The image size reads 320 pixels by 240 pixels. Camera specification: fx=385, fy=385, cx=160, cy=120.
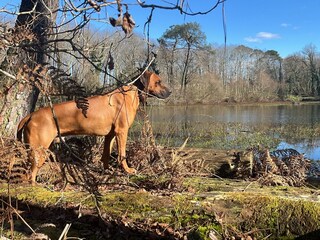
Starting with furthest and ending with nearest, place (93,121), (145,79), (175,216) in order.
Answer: (93,121), (145,79), (175,216)

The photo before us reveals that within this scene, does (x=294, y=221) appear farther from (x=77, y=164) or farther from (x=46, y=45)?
(x=46, y=45)

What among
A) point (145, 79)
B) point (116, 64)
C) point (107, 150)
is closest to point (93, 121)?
point (107, 150)

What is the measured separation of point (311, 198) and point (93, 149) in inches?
141

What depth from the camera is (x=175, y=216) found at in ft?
9.20

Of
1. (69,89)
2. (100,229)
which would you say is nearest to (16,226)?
(100,229)

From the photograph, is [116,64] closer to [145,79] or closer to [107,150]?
[145,79]

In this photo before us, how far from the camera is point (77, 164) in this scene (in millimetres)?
1536

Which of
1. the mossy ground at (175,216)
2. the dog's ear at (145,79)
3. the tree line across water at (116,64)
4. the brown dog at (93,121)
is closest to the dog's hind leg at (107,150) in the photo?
the brown dog at (93,121)

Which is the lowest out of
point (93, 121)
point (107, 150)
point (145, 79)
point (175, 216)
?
point (175, 216)

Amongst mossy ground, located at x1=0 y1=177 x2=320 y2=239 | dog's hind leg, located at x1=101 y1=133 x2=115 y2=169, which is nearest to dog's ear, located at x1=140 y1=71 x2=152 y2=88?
mossy ground, located at x1=0 y1=177 x2=320 y2=239

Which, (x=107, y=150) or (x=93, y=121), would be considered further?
(x=107, y=150)

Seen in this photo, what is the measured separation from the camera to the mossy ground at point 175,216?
2.63m

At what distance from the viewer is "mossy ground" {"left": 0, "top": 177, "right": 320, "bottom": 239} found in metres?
2.63

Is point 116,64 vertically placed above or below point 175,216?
above
